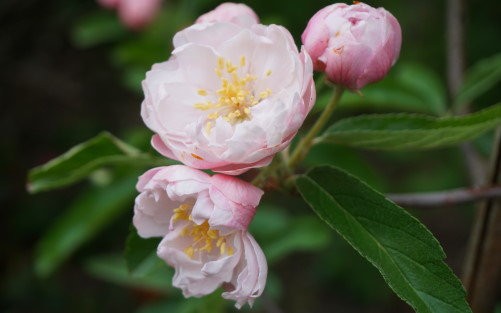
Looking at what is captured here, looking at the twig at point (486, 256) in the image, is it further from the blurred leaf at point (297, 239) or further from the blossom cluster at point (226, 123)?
the blurred leaf at point (297, 239)

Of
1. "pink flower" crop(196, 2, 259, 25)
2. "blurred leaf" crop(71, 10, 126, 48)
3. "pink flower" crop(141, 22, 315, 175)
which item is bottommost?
"blurred leaf" crop(71, 10, 126, 48)

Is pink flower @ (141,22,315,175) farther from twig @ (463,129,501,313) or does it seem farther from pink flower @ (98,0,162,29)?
pink flower @ (98,0,162,29)

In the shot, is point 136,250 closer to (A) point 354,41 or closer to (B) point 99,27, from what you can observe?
(A) point 354,41

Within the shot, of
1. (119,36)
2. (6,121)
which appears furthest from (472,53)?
(6,121)

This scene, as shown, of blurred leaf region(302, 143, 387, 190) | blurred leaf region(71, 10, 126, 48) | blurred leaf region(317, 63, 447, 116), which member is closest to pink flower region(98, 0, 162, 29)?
blurred leaf region(71, 10, 126, 48)

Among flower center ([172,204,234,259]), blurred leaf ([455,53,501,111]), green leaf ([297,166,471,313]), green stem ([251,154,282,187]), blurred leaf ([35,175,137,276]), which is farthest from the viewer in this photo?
blurred leaf ([35,175,137,276])
